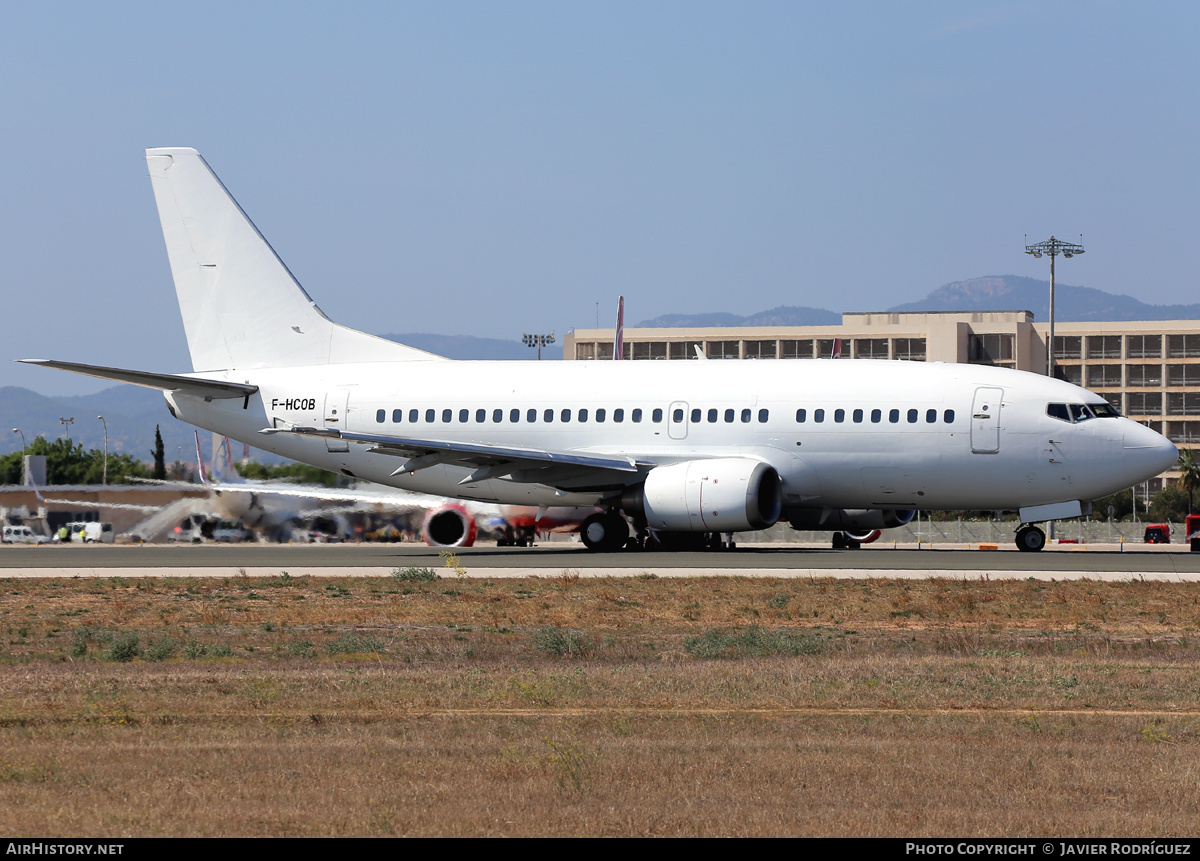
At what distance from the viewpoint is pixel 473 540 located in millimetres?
40219

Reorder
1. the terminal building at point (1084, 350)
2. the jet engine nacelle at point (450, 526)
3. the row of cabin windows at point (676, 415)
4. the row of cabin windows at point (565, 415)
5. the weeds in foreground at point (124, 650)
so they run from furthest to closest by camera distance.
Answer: the terminal building at point (1084, 350) < the jet engine nacelle at point (450, 526) < the row of cabin windows at point (565, 415) < the row of cabin windows at point (676, 415) < the weeds in foreground at point (124, 650)

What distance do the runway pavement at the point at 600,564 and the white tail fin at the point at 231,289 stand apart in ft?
18.3

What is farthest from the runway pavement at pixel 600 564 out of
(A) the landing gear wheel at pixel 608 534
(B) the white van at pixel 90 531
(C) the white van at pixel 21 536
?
(C) the white van at pixel 21 536

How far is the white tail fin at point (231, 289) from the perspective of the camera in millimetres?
39438

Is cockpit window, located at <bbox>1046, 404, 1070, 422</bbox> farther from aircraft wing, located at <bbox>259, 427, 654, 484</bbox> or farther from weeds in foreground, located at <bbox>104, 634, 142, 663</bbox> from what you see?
weeds in foreground, located at <bbox>104, 634, 142, 663</bbox>

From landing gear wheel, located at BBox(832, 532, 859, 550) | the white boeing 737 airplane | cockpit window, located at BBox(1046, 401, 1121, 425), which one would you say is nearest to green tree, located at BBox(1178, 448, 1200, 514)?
landing gear wheel, located at BBox(832, 532, 859, 550)

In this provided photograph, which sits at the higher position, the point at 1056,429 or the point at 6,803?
the point at 1056,429

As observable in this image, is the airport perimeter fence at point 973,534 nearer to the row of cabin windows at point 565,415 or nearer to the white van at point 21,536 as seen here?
the row of cabin windows at point 565,415

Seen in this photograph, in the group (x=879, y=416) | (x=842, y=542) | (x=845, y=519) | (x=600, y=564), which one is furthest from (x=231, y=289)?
(x=842, y=542)

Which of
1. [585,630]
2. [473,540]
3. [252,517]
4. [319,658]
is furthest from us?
[252,517]

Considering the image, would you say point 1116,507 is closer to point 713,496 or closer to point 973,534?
point 973,534
